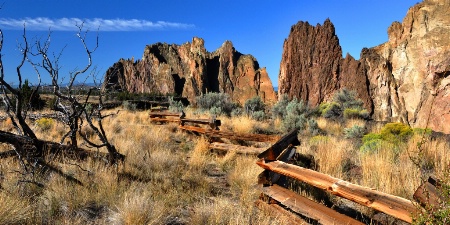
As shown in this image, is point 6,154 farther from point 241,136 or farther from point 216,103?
point 216,103

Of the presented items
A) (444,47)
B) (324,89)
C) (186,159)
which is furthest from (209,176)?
(324,89)

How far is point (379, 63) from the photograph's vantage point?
4131cm

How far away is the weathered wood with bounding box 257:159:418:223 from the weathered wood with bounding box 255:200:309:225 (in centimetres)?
52

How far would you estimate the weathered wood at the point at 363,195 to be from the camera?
2703 millimetres

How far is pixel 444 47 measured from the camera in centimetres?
3084

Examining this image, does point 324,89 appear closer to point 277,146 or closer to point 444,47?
point 444,47

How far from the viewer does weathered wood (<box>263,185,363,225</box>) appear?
139 inches

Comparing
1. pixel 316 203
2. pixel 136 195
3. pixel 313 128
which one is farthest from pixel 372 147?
pixel 136 195

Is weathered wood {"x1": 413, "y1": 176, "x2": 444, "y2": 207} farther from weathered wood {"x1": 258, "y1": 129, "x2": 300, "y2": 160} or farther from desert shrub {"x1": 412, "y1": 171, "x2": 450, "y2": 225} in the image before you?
weathered wood {"x1": 258, "y1": 129, "x2": 300, "y2": 160}

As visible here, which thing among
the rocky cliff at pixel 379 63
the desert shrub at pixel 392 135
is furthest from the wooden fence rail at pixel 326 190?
the rocky cliff at pixel 379 63

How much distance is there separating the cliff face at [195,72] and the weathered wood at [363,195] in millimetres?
81233

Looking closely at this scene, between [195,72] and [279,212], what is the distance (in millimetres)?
101350

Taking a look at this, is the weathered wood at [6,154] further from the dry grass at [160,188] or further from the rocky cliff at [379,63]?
the rocky cliff at [379,63]

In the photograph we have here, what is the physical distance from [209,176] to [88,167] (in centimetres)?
239
